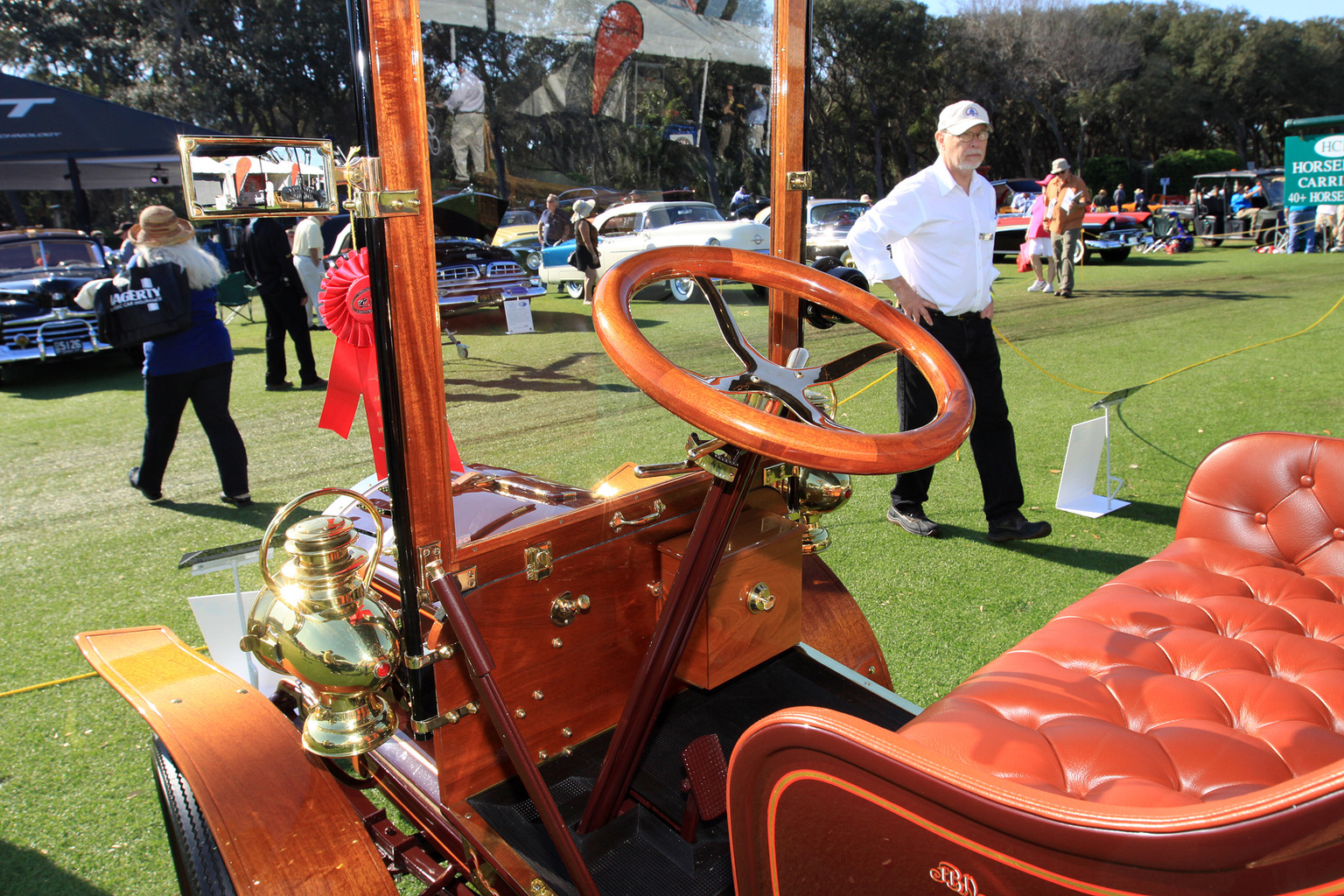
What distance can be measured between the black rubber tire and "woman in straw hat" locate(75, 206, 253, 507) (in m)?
3.55

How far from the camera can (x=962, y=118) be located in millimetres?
3543

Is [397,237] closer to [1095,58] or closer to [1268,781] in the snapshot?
[1268,781]

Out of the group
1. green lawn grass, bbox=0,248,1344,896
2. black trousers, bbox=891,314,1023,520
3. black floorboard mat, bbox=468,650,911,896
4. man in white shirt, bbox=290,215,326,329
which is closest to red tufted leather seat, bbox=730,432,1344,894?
black floorboard mat, bbox=468,650,911,896

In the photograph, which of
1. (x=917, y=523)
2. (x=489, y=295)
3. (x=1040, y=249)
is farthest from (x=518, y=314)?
(x=1040, y=249)

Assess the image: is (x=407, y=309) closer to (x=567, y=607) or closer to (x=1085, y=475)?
(x=567, y=607)

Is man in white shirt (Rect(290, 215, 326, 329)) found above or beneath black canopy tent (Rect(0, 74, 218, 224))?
beneath

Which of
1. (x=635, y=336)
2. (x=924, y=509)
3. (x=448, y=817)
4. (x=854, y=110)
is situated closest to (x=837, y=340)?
(x=635, y=336)

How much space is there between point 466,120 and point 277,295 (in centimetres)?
666

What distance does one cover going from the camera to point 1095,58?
1369 inches

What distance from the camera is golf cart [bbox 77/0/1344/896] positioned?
0.99 metres

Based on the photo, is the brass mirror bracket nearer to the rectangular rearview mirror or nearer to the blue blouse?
the rectangular rearview mirror

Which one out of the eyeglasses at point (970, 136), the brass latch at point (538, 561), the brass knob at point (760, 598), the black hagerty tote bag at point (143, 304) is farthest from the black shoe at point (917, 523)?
the black hagerty tote bag at point (143, 304)

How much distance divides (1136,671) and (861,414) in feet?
14.6

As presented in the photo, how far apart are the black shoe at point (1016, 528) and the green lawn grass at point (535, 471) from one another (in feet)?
0.20
